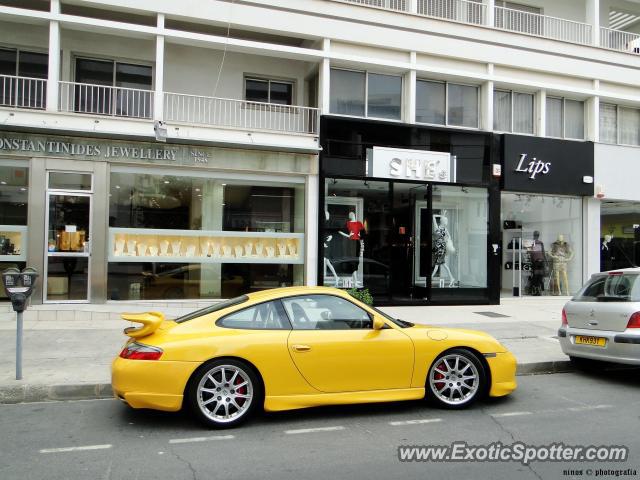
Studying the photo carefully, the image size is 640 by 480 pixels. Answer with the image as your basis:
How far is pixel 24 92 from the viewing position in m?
12.9

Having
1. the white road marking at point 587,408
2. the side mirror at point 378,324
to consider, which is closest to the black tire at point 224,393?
the side mirror at point 378,324

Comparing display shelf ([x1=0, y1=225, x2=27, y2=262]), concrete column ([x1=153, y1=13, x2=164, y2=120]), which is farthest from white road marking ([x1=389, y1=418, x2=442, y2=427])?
display shelf ([x1=0, y1=225, x2=27, y2=262])

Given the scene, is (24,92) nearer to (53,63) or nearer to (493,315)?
(53,63)

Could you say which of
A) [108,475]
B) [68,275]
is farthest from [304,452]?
[68,275]

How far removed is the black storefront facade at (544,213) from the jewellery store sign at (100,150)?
9072 millimetres

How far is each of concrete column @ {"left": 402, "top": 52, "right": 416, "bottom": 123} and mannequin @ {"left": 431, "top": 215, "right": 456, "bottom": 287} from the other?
290 cm

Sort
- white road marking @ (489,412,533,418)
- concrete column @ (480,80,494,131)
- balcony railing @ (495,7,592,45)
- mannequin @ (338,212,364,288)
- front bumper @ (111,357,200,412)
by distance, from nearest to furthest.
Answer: front bumper @ (111,357,200,412), white road marking @ (489,412,533,418), mannequin @ (338,212,364,288), concrete column @ (480,80,494,131), balcony railing @ (495,7,592,45)

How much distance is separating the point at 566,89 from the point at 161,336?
49.6ft

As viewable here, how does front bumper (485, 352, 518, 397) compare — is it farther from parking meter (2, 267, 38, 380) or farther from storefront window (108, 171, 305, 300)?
storefront window (108, 171, 305, 300)

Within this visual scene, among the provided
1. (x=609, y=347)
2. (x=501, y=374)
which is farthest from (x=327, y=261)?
(x=501, y=374)

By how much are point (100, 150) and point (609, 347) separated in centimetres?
1093

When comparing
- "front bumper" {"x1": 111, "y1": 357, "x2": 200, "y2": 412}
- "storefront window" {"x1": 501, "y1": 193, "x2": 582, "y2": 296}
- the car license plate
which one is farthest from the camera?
"storefront window" {"x1": 501, "y1": 193, "x2": 582, "y2": 296}

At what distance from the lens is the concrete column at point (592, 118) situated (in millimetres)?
16219

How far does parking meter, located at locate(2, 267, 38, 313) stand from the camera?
20.2 feet
